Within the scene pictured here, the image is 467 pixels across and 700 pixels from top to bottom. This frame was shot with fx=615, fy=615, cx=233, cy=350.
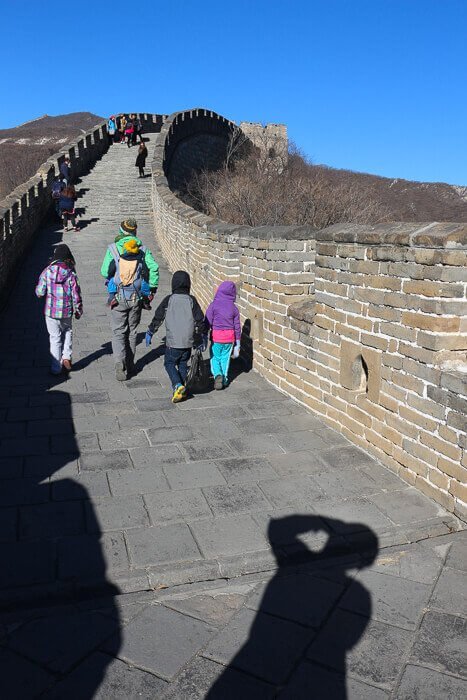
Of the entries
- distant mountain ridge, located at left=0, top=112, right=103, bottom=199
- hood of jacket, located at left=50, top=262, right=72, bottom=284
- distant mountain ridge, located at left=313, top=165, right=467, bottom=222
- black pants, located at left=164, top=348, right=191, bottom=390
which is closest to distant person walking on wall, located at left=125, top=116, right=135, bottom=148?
distant mountain ridge, located at left=313, top=165, right=467, bottom=222

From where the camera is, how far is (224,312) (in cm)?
666

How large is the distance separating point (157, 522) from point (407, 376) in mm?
2013

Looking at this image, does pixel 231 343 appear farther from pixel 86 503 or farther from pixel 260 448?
pixel 86 503

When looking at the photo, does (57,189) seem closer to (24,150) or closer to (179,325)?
(179,325)

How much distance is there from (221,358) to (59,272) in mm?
2161

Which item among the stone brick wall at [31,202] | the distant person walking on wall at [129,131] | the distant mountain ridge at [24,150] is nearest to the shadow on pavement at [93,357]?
the stone brick wall at [31,202]

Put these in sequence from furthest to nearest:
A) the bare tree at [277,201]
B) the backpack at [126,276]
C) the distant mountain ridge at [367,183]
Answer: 1. the distant mountain ridge at [367,183]
2. the bare tree at [277,201]
3. the backpack at [126,276]

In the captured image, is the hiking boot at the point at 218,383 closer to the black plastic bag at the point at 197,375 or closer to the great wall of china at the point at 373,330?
the black plastic bag at the point at 197,375

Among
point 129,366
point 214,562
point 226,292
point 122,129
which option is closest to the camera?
point 214,562

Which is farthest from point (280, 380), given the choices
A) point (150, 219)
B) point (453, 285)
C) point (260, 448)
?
point (150, 219)

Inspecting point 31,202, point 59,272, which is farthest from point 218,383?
point 31,202

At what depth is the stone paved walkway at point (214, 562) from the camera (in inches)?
101

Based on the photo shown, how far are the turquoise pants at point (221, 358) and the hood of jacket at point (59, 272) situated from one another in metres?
Answer: 1.94

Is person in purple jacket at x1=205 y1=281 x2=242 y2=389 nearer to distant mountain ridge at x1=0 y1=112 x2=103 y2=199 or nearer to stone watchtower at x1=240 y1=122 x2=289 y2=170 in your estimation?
stone watchtower at x1=240 y1=122 x2=289 y2=170
